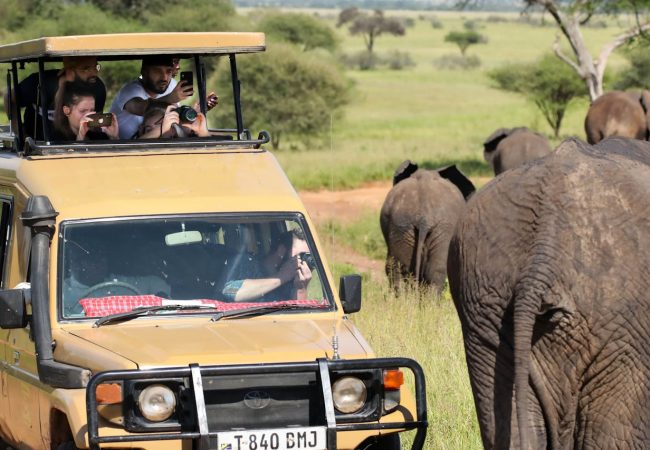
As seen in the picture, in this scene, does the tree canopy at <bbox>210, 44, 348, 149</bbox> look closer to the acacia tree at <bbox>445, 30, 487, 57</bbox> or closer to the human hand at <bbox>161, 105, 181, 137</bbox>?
the human hand at <bbox>161, 105, 181, 137</bbox>

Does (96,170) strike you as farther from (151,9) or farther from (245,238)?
(151,9)

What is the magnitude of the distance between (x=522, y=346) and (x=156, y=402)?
1.43m

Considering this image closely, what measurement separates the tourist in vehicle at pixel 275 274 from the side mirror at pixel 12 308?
0.89m

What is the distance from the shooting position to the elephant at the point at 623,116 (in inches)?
711

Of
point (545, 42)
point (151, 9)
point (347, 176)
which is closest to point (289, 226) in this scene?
point (347, 176)

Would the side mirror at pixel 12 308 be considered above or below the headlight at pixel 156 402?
above

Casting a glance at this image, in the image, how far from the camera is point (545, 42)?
322 feet

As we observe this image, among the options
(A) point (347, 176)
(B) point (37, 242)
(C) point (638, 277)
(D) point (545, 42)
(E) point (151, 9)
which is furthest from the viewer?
(D) point (545, 42)

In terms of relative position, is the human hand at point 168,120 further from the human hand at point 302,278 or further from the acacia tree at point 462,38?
the acacia tree at point 462,38

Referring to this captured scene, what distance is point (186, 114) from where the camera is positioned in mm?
7434

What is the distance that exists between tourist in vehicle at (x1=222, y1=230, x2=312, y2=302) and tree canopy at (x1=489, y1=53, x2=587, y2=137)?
32.2 metres

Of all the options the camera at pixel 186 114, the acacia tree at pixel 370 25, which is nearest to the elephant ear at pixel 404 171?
the camera at pixel 186 114

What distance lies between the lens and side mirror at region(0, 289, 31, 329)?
18.4 ft

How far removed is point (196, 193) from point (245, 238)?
0.30m
